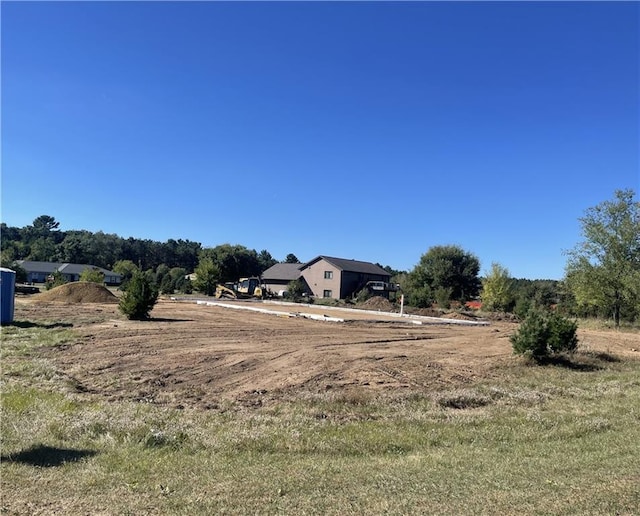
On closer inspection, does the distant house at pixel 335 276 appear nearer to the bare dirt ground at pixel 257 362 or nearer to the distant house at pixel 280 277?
the distant house at pixel 280 277

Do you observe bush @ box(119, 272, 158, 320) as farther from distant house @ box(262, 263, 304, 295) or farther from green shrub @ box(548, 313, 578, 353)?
distant house @ box(262, 263, 304, 295)

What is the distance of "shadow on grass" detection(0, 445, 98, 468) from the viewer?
5.14 meters

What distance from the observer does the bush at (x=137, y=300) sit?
75.1ft

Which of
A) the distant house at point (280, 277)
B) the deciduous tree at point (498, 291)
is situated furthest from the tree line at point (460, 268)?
the distant house at point (280, 277)

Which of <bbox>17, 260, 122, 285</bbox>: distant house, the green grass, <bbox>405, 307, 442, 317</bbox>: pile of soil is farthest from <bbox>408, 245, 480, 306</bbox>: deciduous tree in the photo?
<bbox>17, 260, 122, 285</bbox>: distant house

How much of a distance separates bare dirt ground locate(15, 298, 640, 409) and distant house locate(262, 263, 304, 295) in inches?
1926

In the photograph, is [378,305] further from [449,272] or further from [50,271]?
[50,271]

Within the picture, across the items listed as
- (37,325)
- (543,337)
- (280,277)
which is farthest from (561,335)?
(280,277)

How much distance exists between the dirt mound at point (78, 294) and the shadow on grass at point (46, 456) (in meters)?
33.5

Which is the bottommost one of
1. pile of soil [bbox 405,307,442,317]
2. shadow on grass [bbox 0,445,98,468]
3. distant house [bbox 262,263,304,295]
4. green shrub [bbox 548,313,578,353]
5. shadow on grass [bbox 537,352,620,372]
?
shadow on grass [bbox 0,445,98,468]

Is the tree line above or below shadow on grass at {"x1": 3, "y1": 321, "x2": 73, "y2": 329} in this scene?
above

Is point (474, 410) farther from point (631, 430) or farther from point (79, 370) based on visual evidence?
point (79, 370)

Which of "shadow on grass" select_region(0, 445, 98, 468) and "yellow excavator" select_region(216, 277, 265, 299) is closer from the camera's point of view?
"shadow on grass" select_region(0, 445, 98, 468)

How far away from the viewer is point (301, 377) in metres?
10.8
